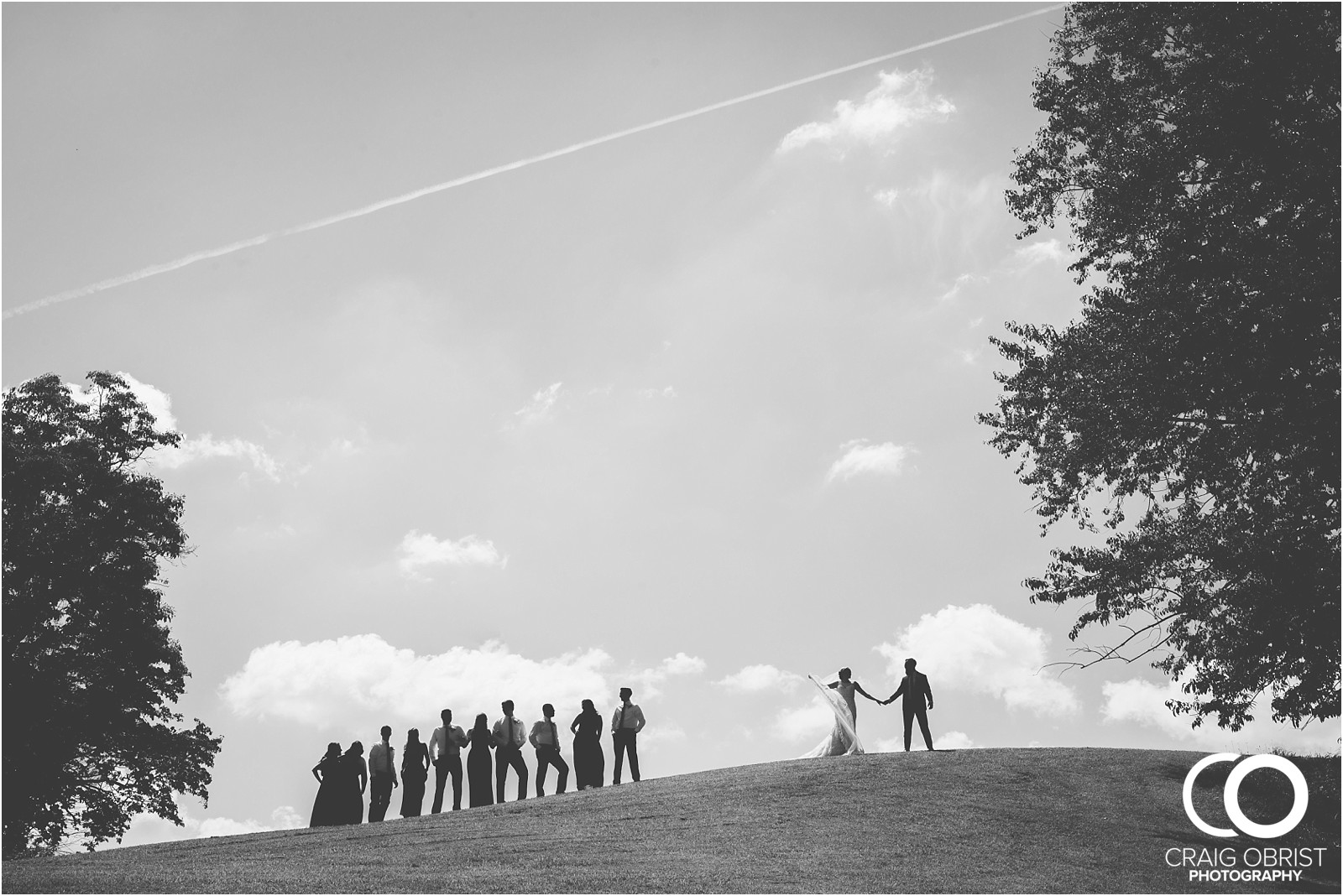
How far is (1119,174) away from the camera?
19.1 metres

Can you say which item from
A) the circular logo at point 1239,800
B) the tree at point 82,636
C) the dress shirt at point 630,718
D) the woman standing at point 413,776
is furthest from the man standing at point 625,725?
the tree at point 82,636

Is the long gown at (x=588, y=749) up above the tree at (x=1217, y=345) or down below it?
below

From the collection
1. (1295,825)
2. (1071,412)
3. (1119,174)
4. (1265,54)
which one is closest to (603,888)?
(1295,825)

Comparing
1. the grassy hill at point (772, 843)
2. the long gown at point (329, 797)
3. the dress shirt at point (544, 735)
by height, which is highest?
the dress shirt at point (544, 735)

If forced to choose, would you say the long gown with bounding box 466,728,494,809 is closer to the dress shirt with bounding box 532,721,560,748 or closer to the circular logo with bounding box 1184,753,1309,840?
the dress shirt with bounding box 532,721,560,748

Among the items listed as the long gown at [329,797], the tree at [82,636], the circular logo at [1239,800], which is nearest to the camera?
the circular logo at [1239,800]

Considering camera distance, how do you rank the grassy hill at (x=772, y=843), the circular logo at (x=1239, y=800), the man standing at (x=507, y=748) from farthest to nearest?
the man standing at (x=507, y=748), the circular logo at (x=1239, y=800), the grassy hill at (x=772, y=843)

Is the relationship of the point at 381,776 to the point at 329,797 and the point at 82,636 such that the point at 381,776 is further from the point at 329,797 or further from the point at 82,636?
the point at 82,636

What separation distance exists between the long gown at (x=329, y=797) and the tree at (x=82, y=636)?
1190 centimetres

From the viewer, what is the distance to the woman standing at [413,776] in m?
19.3

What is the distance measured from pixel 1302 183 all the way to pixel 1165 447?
15.6 ft

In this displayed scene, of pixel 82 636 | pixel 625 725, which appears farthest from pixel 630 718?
pixel 82 636

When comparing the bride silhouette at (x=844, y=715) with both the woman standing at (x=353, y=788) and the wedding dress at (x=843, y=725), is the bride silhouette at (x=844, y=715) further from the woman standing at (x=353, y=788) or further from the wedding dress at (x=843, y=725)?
the woman standing at (x=353, y=788)

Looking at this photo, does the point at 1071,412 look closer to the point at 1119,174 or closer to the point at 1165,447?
the point at 1165,447
